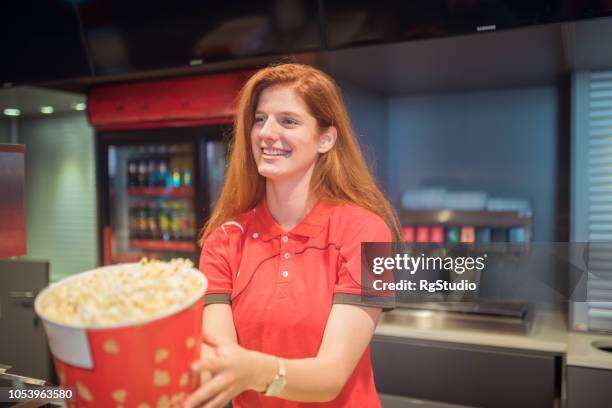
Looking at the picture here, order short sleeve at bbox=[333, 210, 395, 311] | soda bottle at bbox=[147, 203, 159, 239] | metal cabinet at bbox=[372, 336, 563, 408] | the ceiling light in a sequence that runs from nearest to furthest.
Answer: short sleeve at bbox=[333, 210, 395, 311], metal cabinet at bbox=[372, 336, 563, 408], soda bottle at bbox=[147, 203, 159, 239], the ceiling light

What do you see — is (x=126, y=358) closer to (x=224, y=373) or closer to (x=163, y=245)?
(x=224, y=373)

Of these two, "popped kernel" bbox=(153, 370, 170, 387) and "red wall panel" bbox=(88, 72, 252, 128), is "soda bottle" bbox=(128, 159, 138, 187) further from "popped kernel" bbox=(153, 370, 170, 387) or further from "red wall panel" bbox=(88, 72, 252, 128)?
"popped kernel" bbox=(153, 370, 170, 387)

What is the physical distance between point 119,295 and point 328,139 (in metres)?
0.83

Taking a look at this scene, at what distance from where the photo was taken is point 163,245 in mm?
3650

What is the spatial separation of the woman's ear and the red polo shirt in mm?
150

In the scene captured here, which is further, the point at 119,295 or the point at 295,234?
the point at 295,234

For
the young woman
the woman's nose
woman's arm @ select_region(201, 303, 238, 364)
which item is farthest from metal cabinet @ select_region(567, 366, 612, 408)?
the woman's nose

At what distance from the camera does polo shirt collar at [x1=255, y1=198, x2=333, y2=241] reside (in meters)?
1.42

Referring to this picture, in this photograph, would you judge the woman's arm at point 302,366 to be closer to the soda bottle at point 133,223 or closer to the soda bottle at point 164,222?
the soda bottle at point 164,222

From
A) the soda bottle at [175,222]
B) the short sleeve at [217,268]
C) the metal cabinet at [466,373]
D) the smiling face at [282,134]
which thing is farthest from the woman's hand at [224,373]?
the soda bottle at [175,222]

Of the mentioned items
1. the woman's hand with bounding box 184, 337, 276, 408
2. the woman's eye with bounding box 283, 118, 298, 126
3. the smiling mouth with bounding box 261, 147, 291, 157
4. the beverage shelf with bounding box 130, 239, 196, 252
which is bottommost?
the beverage shelf with bounding box 130, 239, 196, 252

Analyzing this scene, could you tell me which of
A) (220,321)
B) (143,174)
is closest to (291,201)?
(220,321)

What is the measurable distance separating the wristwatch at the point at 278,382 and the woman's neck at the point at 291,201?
513 mm

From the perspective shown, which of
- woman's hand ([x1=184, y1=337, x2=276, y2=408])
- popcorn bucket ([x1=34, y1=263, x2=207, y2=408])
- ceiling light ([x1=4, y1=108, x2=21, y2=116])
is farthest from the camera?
ceiling light ([x1=4, y1=108, x2=21, y2=116])
